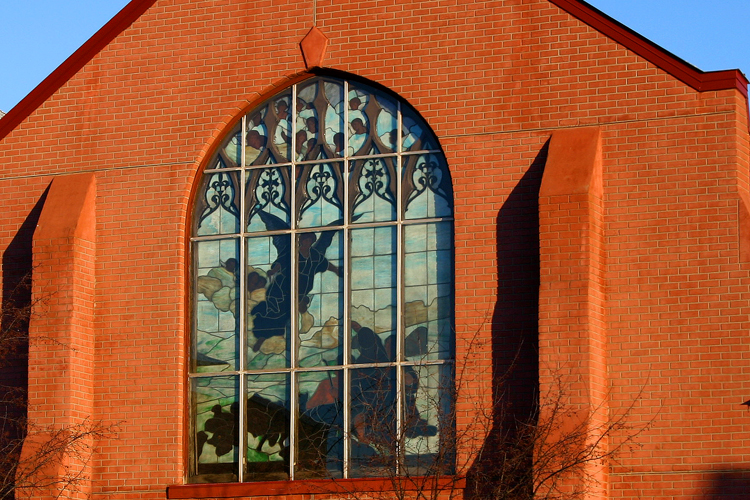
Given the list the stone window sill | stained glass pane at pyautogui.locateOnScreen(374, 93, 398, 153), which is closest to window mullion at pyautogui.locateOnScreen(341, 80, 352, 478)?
the stone window sill

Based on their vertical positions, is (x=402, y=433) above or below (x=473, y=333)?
below

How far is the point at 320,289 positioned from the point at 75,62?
5.10 metres

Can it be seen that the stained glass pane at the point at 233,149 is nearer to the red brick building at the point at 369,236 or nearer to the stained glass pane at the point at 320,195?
the red brick building at the point at 369,236

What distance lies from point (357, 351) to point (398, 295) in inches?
35.2

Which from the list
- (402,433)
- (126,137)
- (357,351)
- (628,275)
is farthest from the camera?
(126,137)

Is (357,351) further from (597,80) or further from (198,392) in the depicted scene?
(597,80)

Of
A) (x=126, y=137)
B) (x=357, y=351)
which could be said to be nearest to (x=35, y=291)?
(x=126, y=137)

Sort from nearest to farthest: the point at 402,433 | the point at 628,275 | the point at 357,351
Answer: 1. the point at 402,433
2. the point at 628,275
3. the point at 357,351

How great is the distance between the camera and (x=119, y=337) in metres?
17.7

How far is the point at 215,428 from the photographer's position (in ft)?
57.0

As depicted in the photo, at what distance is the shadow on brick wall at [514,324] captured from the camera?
618 inches

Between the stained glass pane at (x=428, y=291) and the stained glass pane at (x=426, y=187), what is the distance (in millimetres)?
185

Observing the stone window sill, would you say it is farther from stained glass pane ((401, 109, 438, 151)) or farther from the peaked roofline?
the peaked roofline

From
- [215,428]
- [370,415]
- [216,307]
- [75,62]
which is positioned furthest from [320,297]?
[75,62]
